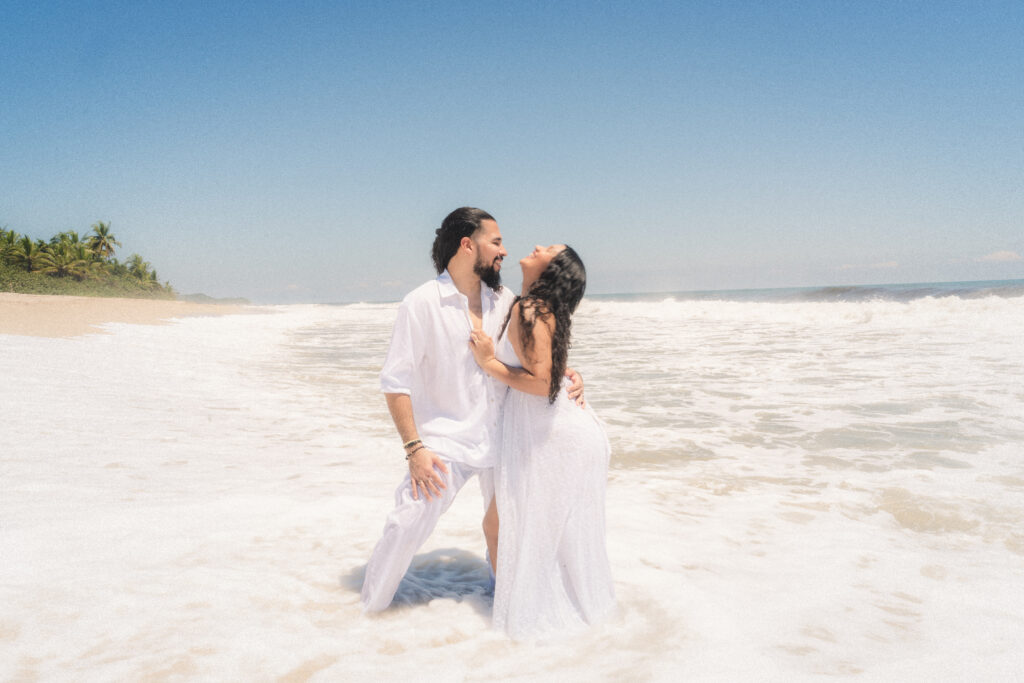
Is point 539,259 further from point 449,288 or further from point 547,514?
point 547,514

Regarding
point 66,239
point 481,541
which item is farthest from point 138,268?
point 481,541

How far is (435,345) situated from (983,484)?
4.97 m

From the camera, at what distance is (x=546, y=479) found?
273 cm

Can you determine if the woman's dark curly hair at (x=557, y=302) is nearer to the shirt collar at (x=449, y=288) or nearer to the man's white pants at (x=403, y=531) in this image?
the shirt collar at (x=449, y=288)

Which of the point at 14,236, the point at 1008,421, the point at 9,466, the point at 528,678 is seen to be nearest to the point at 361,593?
the point at 528,678

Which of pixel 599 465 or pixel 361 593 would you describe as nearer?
pixel 599 465

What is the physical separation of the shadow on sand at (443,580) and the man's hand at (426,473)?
29.2 inches

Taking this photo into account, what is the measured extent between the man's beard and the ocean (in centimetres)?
165

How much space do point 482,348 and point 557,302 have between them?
1.30ft

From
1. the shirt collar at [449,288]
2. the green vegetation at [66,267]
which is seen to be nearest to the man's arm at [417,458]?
the shirt collar at [449,288]

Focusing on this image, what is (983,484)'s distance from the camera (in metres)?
5.08

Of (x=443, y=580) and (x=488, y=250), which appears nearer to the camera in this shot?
(x=488, y=250)

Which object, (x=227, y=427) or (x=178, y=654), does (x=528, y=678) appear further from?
(x=227, y=427)

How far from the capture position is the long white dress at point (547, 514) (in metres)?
2.72
